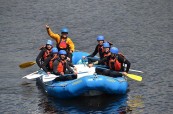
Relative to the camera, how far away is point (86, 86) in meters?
21.1

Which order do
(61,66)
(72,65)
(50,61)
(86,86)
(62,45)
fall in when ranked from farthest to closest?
1. (62,45)
2. (50,61)
3. (72,65)
4. (61,66)
5. (86,86)

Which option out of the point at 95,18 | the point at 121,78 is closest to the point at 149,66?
the point at 121,78

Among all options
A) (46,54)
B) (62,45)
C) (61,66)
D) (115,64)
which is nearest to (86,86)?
(61,66)

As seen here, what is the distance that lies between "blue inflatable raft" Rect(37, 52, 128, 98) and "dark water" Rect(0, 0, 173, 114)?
446 millimetres

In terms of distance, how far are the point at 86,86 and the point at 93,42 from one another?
1578 centimetres

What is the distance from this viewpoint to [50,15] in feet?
157

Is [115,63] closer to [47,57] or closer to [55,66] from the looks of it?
[55,66]

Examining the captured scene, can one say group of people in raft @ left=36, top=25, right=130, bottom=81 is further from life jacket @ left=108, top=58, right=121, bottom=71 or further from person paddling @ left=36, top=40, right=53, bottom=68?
person paddling @ left=36, top=40, right=53, bottom=68

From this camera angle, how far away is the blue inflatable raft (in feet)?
69.3

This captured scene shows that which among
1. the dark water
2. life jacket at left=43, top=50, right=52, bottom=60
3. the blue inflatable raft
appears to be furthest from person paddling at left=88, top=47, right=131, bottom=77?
life jacket at left=43, top=50, right=52, bottom=60

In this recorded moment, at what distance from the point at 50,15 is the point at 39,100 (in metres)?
25.0

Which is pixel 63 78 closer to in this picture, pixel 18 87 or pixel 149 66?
pixel 18 87

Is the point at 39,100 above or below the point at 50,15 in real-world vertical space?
below

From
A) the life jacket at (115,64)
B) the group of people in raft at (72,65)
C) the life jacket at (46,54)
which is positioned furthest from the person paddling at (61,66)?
the life jacket at (46,54)
